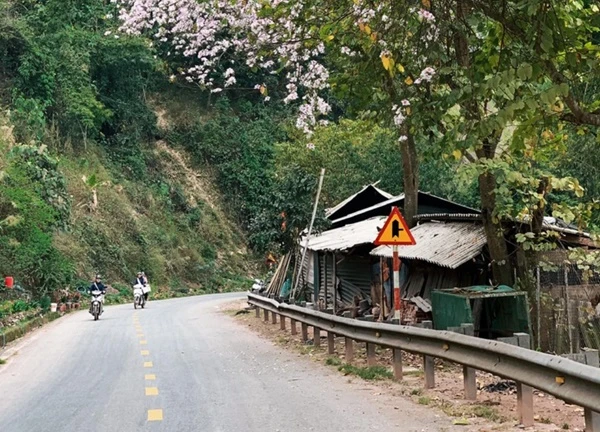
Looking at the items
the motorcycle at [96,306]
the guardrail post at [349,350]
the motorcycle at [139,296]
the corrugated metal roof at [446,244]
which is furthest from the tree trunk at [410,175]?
the motorcycle at [139,296]

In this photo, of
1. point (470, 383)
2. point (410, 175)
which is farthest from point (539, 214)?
point (470, 383)

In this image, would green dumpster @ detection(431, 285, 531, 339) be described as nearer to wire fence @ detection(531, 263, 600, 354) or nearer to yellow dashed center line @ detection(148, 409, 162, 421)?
wire fence @ detection(531, 263, 600, 354)

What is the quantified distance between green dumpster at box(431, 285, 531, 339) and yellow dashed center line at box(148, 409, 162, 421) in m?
6.47

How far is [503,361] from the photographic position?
7633 mm

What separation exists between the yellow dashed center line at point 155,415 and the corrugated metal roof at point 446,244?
7.95 m

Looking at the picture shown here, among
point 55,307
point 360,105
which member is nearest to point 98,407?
point 360,105

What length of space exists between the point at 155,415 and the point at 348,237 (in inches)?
570

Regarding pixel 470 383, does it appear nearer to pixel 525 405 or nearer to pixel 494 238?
pixel 525 405

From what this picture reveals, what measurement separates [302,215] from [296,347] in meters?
9.89

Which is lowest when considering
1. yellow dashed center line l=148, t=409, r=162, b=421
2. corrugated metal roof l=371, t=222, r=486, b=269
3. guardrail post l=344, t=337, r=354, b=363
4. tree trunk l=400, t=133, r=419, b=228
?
yellow dashed center line l=148, t=409, r=162, b=421

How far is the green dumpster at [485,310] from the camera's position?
13.6 metres

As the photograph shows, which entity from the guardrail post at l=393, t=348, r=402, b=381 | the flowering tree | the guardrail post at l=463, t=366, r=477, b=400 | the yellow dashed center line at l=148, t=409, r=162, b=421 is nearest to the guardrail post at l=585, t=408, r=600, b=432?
the guardrail post at l=463, t=366, r=477, b=400

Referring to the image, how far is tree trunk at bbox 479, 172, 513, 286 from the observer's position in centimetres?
1479

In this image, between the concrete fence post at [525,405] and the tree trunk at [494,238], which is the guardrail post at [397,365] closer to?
the concrete fence post at [525,405]
